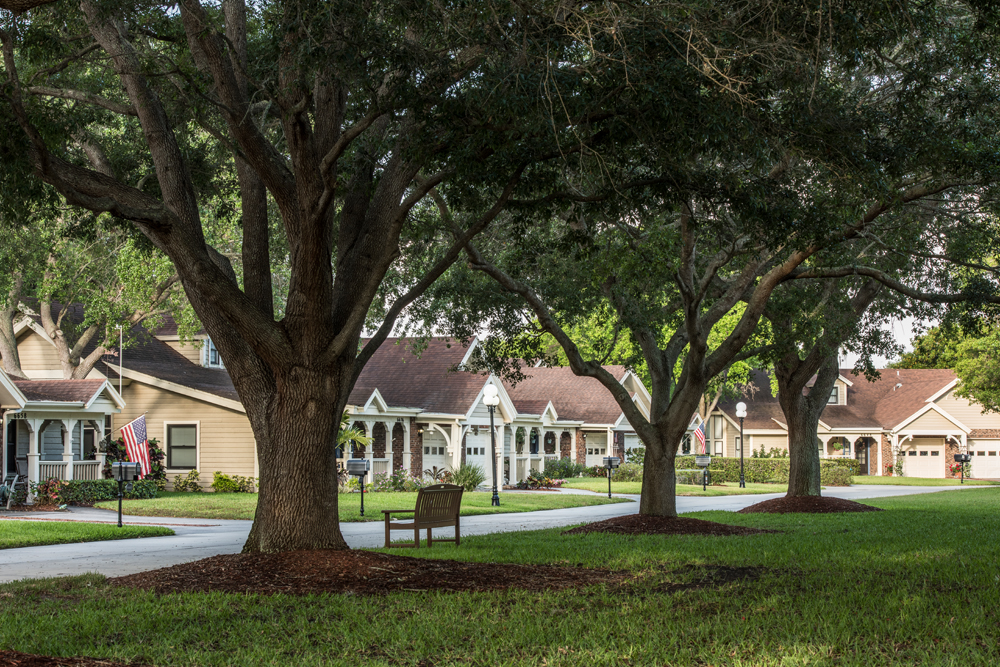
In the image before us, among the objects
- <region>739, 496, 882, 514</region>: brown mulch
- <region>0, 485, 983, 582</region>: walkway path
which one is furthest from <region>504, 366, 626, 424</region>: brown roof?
<region>739, 496, 882, 514</region>: brown mulch

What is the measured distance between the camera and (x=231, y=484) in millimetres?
31297

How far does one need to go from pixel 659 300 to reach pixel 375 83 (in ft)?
41.4

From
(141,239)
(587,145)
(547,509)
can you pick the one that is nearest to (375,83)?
(587,145)

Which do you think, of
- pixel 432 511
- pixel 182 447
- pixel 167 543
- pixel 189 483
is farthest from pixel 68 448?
pixel 432 511

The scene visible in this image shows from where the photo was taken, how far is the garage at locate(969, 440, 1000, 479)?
53.5m

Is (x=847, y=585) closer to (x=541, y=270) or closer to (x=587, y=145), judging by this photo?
(x=587, y=145)

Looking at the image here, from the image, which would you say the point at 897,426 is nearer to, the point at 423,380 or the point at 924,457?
the point at 924,457

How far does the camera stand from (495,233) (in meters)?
20.0

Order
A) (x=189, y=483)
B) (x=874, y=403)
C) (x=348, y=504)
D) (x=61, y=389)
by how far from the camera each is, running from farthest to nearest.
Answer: (x=874, y=403)
(x=189, y=483)
(x=61, y=389)
(x=348, y=504)

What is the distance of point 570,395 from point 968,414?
22919mm

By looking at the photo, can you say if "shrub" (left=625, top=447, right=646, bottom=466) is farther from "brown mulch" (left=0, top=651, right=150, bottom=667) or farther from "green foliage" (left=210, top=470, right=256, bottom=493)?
"brown mulch" (left=0, top=651, right=150, bottom=667)

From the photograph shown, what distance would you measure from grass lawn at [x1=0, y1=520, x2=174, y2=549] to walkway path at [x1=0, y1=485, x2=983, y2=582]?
16.7 inches

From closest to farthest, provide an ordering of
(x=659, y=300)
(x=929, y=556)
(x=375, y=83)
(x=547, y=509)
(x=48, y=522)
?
(x=375, y=83), (x=929, y=556), (x=48, y=522), (x=659, y=300), (x=547, y=509)

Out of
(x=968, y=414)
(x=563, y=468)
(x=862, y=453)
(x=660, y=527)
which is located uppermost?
(x=968, y=414)
